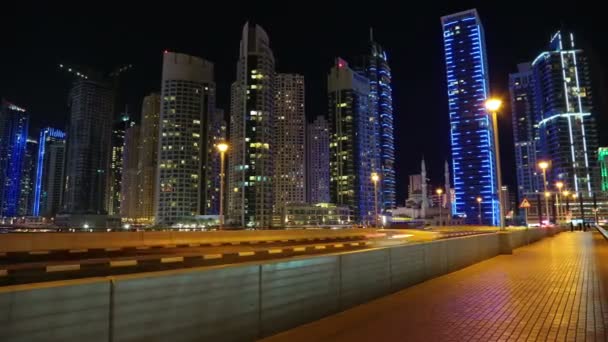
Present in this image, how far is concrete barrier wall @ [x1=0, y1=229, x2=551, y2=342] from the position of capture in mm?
4242

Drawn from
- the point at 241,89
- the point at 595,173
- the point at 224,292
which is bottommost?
the point at 224,292

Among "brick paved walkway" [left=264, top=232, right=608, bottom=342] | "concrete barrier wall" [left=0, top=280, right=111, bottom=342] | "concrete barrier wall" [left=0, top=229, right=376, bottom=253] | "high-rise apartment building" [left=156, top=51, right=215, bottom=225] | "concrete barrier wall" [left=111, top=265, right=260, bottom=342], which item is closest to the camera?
"concrete barrier wall" [left=0, top=280, right=111, bottom=342]

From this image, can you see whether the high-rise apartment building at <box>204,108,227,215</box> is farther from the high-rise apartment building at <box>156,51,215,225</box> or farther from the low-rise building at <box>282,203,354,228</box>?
the low-rise building at <box>282,203,354,228</box>

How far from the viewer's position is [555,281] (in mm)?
12367

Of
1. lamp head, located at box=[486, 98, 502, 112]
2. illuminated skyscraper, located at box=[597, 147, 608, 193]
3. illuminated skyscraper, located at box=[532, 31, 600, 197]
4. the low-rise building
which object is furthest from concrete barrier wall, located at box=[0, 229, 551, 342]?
illuminated skyscraper, located at box=[532, 31, 600, 197]

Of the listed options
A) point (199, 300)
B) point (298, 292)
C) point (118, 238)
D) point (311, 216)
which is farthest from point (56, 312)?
point (311, 216)

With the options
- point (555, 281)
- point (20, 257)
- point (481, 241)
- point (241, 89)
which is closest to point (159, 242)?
point (20, 257)

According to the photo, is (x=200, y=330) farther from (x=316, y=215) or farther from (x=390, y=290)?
(x=316, y=215)

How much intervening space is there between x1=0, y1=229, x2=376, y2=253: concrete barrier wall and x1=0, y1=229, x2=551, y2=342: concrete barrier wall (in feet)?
59.6

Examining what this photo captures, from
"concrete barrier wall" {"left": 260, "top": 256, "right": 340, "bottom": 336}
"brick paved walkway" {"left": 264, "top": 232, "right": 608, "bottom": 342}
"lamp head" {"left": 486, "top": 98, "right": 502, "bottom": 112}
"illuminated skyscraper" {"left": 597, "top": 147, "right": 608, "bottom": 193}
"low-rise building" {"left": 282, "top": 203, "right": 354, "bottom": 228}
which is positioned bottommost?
"brick paved walkway" {"left": 264, "top": 232, "right": 608, "bottom": 342}

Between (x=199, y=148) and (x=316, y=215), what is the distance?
5349 cm

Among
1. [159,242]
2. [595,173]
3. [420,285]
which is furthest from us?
[595,173]

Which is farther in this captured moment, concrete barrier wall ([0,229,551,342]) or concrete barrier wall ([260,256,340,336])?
concrete barrier wall ([260,256,340,336])

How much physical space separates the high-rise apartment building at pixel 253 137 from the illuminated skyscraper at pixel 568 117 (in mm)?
110328
